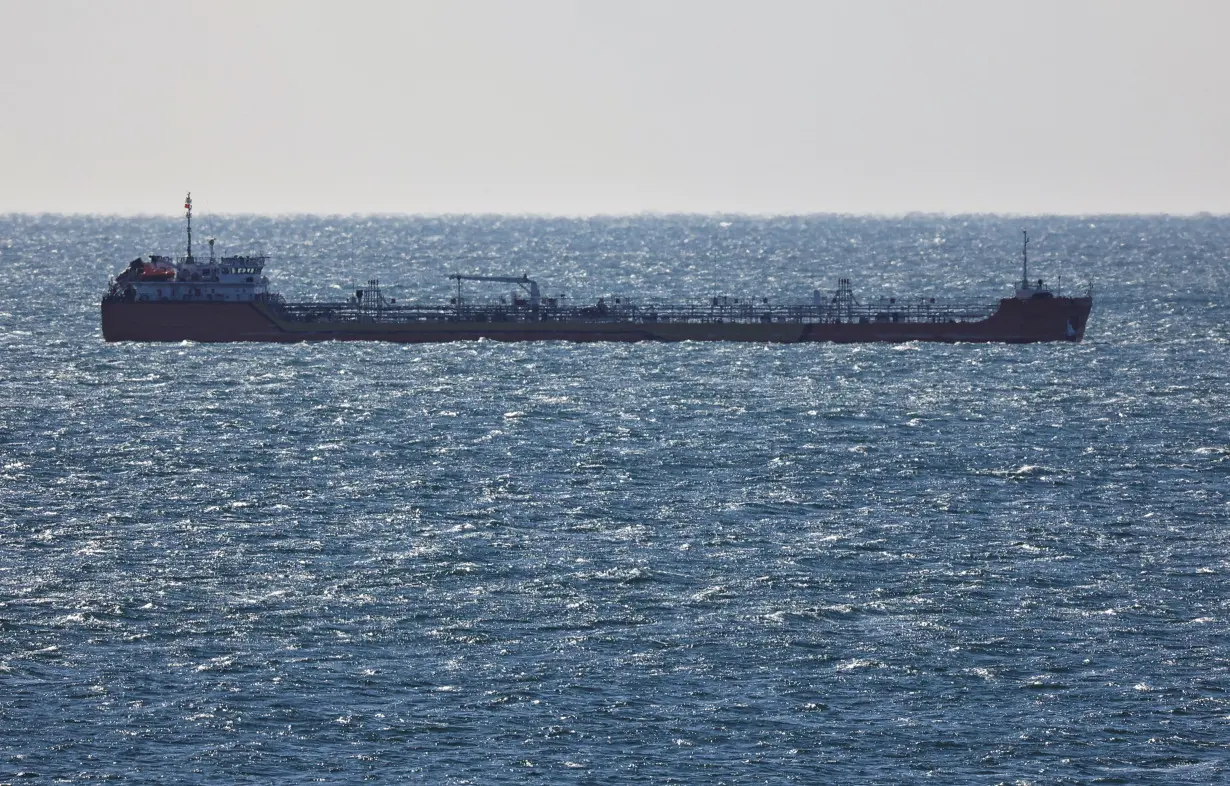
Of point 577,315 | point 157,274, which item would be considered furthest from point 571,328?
point 157,274

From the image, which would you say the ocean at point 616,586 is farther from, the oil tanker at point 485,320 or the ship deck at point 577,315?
the ship deck at point 577,315

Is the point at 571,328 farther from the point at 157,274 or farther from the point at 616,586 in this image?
the point at 616,586

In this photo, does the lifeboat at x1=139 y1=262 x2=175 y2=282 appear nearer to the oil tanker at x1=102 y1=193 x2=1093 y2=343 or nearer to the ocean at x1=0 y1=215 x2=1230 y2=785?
the oil tanker at x1=102 y1=193 x2=1093 y2=343

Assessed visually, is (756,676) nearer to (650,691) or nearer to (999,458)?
(650,691)

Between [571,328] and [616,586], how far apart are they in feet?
278

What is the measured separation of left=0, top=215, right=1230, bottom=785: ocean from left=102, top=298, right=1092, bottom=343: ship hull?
89.6 ft

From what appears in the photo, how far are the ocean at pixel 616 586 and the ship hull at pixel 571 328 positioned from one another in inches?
1075

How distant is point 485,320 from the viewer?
512 feet

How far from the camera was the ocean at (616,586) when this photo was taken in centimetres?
5444

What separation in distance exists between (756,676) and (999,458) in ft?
Answer: 136

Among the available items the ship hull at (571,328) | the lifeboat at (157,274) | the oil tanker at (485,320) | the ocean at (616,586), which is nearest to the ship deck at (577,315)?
the oil tanker at (485,320)

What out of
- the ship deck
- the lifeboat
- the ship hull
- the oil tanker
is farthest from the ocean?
the ship deck

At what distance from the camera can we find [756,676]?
198ft

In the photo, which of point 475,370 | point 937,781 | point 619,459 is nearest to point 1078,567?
point 937,781
